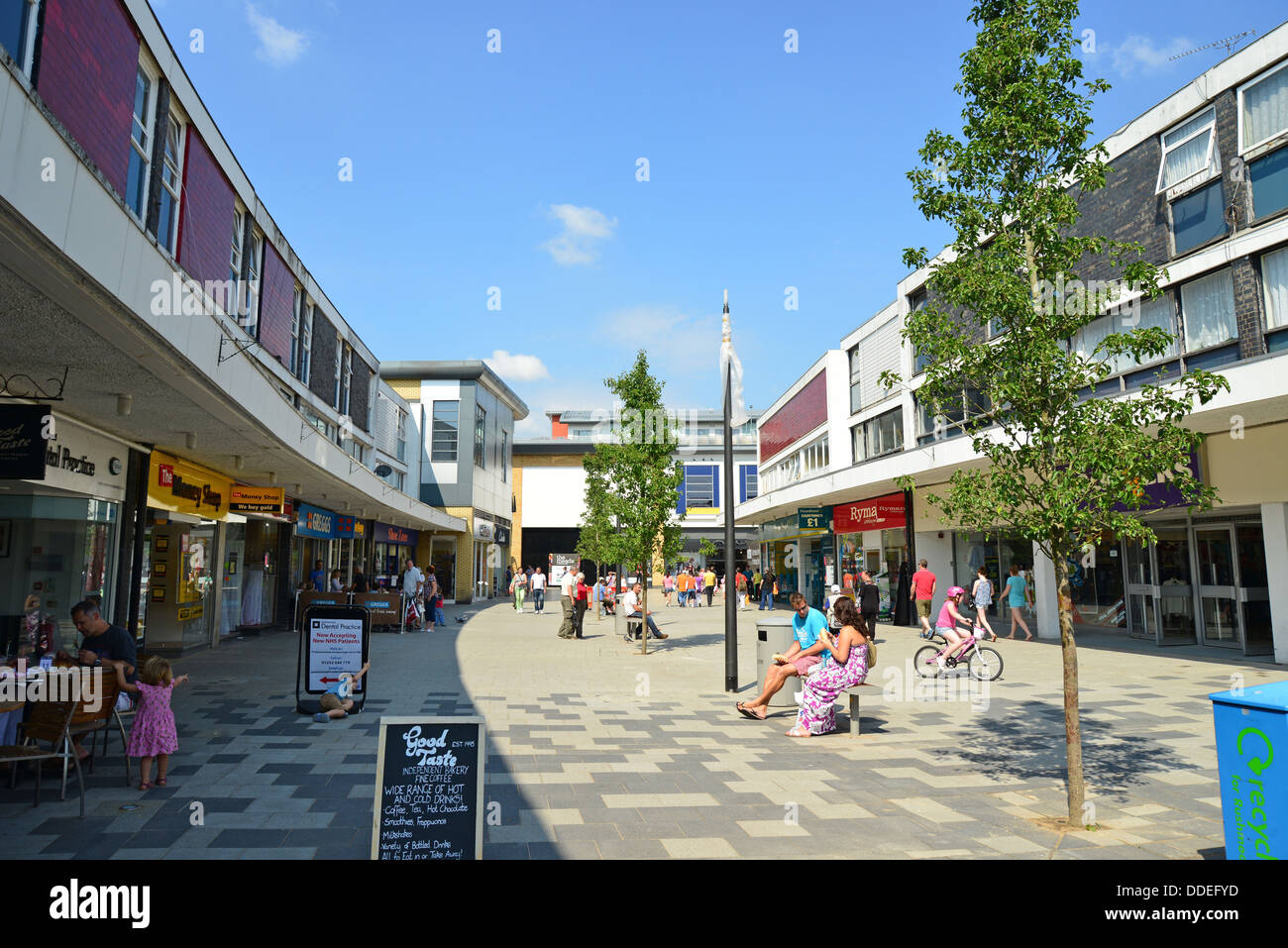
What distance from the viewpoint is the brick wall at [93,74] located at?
7.52 metres

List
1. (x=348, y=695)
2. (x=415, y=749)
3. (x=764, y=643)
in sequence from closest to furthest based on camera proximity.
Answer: (x=415, y=749)
(x=348, y=695)
(x=764, y=643)

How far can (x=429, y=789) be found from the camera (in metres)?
4.28

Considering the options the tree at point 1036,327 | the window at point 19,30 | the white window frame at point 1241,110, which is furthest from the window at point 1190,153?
the window at point 19,30

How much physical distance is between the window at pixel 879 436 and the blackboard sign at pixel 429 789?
23.1 meters

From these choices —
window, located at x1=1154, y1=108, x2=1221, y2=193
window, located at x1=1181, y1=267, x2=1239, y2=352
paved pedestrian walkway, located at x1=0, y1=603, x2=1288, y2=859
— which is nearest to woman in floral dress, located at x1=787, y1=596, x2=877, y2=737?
paved pedestrian walkway, located at x1=0, y1=603, x2=1288, y2=859

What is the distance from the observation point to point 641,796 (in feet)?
20.1

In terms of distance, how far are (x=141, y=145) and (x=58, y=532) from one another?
5.29 metres

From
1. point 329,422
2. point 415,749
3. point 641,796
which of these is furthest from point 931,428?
point 415,749

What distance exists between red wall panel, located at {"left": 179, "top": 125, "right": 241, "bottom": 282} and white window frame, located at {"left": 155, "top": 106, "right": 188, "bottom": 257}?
108mm

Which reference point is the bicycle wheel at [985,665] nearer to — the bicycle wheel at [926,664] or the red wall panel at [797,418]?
the bicycle wheel at [926,664]

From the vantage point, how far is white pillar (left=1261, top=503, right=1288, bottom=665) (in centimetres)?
1339
